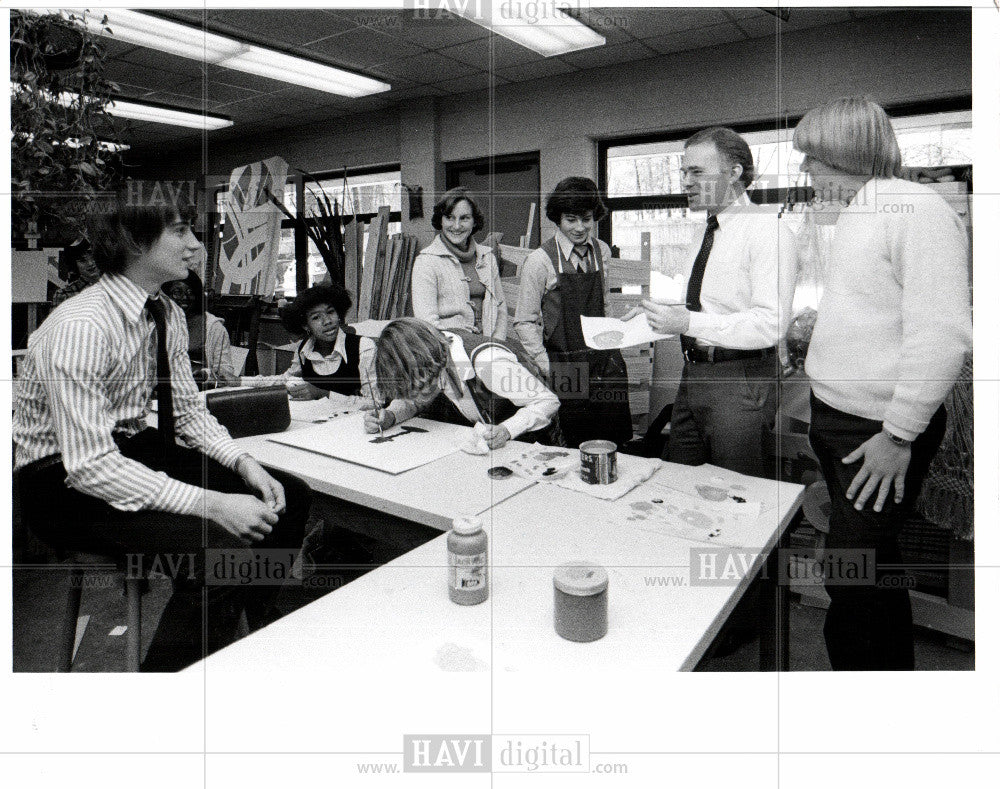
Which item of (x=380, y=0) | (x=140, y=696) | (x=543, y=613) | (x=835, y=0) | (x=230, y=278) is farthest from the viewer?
(x=230, y=278)

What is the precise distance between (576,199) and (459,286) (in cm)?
43

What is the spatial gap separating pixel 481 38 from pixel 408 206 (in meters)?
0.47

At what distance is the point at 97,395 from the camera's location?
131 cm

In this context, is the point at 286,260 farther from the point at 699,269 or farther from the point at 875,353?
the point at 875,353

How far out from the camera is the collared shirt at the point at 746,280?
5.15 ft

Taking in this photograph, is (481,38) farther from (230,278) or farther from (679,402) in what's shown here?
(679,402)

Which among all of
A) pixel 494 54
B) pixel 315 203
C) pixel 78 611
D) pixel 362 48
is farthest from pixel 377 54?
pixel 78 611

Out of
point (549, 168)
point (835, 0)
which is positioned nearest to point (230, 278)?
point (549, 168)

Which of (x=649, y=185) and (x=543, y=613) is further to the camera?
(x=649, y=185)

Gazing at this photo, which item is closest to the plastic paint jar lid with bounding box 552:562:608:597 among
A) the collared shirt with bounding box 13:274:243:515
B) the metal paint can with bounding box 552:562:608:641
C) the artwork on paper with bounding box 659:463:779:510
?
the metal paint can with bounding box 552:562:608:641

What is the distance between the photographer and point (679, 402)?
1722mm

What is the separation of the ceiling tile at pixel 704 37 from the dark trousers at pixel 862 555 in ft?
2.81

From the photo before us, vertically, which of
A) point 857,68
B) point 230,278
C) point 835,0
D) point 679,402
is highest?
point 835,0

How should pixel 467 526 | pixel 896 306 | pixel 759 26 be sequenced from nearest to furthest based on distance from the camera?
pixel 467 526 < pixel 896 306 < pixel 759 26
